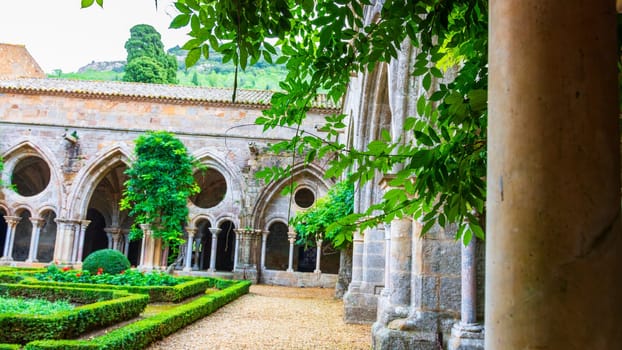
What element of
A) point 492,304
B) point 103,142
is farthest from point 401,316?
point 103,142

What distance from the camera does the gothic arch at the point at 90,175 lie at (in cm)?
1678

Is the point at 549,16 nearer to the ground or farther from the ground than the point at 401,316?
farther from the ground

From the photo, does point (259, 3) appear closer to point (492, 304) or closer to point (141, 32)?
point (492, 304)

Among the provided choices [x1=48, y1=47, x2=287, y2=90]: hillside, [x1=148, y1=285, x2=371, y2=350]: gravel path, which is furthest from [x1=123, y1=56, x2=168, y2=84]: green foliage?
[x1=148, y1=285, x2=371, y2=350]: gravel path

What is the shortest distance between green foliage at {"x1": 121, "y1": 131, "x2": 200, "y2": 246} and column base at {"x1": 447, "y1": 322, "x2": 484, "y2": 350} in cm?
1334

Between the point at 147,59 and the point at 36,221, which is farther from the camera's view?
the point at 147,59

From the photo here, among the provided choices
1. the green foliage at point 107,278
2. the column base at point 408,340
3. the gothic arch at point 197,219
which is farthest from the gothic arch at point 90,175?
the column base at point 408,340

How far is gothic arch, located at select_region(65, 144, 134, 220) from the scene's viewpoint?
1678 centimetres

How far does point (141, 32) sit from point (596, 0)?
3904 cm

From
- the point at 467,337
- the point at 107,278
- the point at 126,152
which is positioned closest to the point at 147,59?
the point at 126,152

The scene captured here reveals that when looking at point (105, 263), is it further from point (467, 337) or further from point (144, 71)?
point (144, 71)

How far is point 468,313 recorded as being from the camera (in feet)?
11.5

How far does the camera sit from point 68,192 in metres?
16.8

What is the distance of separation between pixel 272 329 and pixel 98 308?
101 inches
